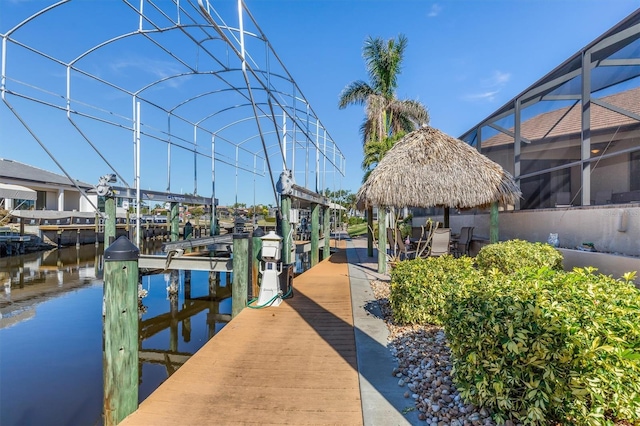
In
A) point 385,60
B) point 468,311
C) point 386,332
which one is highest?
point 385,60

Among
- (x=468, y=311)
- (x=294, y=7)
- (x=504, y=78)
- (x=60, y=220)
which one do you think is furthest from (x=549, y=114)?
(x=60, y=220)

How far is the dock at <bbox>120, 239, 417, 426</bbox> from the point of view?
2664mm

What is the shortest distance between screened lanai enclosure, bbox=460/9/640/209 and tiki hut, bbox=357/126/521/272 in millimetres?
1026

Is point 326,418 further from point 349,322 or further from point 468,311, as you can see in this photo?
point 349,322

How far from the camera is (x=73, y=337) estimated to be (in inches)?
276

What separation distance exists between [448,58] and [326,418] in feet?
38.1

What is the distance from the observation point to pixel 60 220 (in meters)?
23.9

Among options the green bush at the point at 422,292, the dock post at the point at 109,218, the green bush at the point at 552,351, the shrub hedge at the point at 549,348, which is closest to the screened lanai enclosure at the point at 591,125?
the green bush at the point at 422,292

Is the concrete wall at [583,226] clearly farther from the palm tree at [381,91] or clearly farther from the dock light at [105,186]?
the palm tree at [381,91]

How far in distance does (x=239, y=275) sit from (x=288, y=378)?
269cm

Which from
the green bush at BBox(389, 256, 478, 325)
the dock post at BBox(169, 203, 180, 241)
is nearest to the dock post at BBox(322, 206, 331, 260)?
the dock post at BBox(169, 203, 180, 241)

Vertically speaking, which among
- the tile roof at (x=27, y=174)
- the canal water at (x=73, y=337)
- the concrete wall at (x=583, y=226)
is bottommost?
the canal water at (x=73, y=337)

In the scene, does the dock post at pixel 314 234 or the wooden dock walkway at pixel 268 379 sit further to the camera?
the dock post at pixel 314 234

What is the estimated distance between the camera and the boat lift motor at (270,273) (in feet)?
19.0
